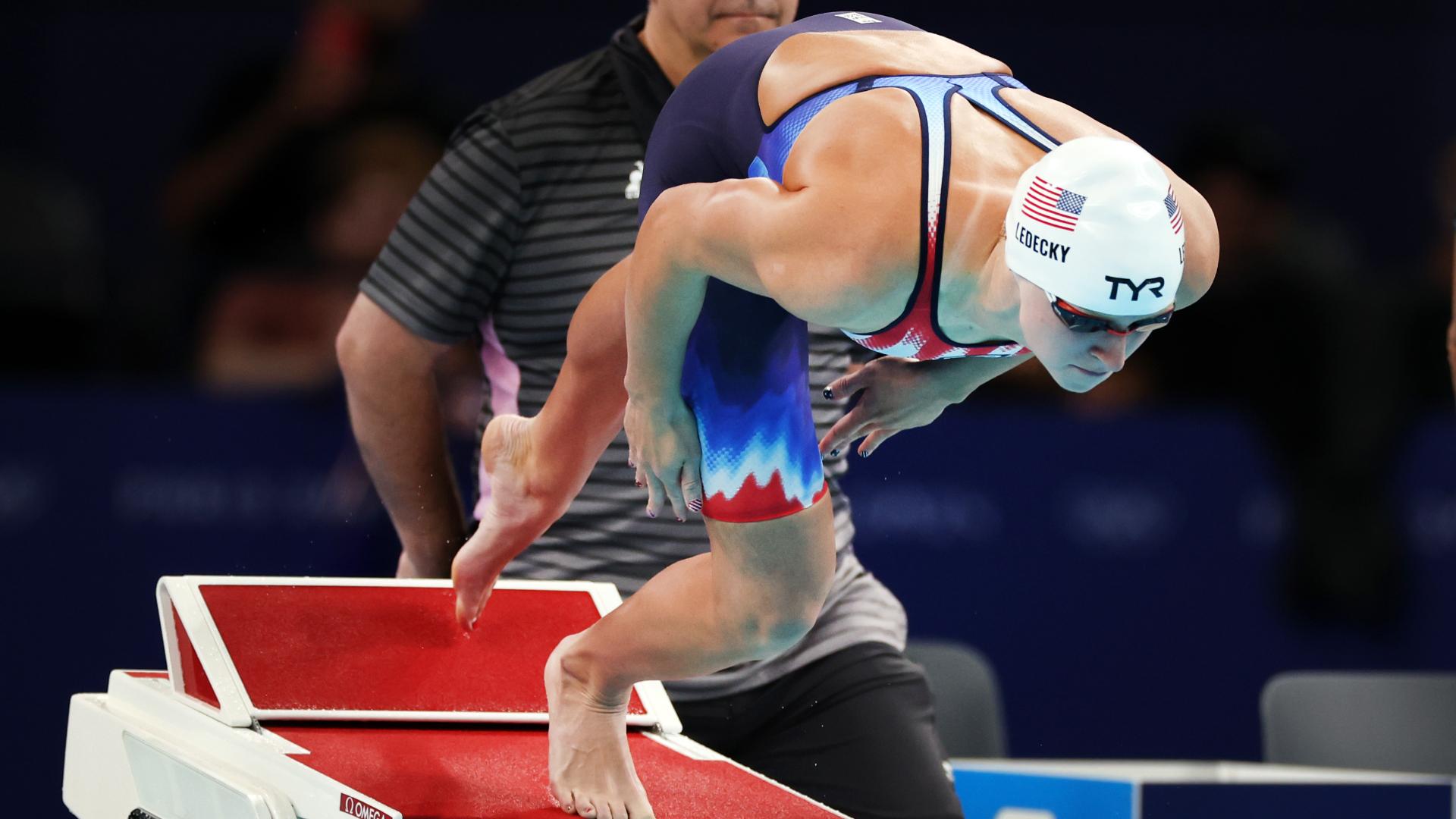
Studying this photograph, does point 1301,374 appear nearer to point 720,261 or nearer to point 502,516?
point 502,516

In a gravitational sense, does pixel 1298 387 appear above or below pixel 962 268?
below

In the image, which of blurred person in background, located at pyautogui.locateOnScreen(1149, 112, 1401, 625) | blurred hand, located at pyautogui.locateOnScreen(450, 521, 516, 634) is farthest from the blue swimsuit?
blurred person in background, located at pyautogui.locateOnScreen(1149, 112, 1401, 625)

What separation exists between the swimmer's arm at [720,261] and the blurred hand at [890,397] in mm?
408

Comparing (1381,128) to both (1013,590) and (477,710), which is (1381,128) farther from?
(477,710)

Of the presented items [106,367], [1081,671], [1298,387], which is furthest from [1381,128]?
[106,367]

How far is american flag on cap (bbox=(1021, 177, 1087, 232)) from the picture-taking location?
74.0 inches

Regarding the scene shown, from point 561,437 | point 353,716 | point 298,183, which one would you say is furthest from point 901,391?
point 298,183

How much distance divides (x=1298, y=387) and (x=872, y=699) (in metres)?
2.58

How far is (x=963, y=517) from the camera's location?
4.68 meters

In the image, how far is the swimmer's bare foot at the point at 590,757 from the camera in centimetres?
238

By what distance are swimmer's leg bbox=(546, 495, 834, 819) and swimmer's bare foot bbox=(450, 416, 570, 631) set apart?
0.24m

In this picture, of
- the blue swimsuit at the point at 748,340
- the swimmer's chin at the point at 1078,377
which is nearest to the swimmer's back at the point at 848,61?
the blue swimsuit at the point at 748,340

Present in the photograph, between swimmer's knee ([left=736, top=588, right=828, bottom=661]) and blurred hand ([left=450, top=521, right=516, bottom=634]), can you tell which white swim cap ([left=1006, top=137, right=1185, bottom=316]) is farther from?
blurred hand ([left=450, top=521, right=516, bottom=634])

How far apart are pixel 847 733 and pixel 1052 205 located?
1.10 m
